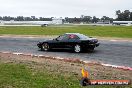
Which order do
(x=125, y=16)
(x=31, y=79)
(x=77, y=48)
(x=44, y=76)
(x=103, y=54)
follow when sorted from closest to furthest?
(x=31, y=79), (x=44, y=76), (x=103, y=54), (x=77, y=48), (x=125, y=16)

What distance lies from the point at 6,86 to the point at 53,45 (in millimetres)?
12562

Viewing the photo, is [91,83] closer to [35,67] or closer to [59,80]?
[59,80]

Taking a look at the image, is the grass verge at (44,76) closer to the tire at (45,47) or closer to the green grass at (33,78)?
the green grass at (33,78)

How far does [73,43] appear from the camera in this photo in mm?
20609

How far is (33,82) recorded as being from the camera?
9.53 metres

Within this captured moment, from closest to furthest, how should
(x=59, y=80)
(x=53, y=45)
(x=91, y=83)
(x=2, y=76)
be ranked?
1. (x=91, y=83)
2. (x=59, y=80)
3. (x=2, y=76)
4. (x=53, y=45)

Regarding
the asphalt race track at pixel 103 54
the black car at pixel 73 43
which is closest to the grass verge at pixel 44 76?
the asphalt race track at pixel 103 54

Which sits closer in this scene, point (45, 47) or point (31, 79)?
point (31, 79)

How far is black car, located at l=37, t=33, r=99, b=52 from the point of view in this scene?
792 inches

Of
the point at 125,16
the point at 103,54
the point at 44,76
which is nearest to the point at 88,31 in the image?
the point at 103,54

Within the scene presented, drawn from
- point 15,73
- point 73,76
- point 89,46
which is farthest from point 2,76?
point 89,46

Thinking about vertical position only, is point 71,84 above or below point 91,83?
below

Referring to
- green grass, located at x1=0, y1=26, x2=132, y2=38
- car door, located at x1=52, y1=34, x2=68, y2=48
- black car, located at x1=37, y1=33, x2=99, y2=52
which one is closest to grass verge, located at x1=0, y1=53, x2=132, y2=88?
black car, located at x1=37, y1=33, x2=99, y2=52

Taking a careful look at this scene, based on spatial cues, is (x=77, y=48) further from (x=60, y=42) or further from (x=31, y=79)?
(x=31, y=79)
